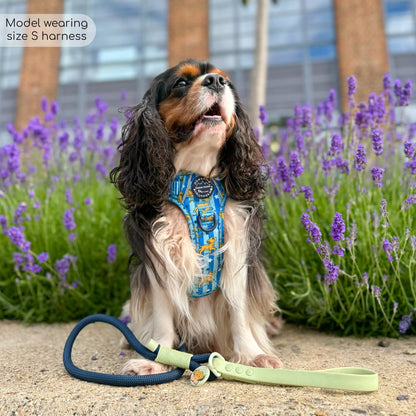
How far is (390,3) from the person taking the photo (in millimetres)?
12336

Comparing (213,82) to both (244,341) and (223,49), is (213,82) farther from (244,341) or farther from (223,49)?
(223,49)

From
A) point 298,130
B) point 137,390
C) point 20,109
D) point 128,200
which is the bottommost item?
point 137,390

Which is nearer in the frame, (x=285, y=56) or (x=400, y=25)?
(x=400, y=25)

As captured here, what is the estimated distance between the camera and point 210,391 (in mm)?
1646

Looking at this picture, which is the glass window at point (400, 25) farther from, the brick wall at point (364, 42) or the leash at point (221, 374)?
the leash at point (221, 374)

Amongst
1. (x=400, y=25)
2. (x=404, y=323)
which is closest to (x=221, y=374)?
(x=404, y=323)

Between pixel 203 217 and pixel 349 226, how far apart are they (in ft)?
3.58

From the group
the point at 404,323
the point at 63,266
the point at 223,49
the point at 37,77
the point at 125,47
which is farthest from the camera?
the point at 37,77

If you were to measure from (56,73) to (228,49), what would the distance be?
5.97 meters

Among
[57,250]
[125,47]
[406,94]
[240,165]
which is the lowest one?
[57,250]

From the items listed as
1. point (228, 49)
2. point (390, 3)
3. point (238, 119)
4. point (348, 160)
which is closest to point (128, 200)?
point (238, 119)

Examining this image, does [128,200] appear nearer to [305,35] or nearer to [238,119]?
[238,119]

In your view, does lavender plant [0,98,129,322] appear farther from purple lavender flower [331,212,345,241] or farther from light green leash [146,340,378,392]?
purple lavender flower [331,212,345,241]

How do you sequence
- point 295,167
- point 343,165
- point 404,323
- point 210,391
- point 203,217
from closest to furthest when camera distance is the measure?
point 210,391 < point 203,217 < point 404,323 < point 295,167 < point 343,165
